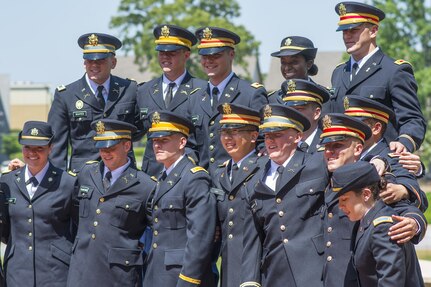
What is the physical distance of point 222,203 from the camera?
911 cm

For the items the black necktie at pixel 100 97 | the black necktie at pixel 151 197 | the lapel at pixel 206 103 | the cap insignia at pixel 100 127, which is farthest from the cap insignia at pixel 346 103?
Answer: the black necktie at pixel 100 97

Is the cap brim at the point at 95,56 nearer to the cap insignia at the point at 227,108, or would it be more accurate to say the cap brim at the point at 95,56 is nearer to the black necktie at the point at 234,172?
the cap insignia at the point at 227,108

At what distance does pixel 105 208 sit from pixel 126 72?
275 ft

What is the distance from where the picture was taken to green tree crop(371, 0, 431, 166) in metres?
49.2

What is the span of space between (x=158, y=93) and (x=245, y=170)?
1674 millimetres

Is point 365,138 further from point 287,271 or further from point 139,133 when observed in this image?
point 139,133

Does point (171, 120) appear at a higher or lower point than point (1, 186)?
higher

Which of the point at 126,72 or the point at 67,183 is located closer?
the point at 67,183

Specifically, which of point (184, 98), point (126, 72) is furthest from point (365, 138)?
point (126, 72)

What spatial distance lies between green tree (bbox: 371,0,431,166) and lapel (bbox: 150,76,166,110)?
38392 millimetres

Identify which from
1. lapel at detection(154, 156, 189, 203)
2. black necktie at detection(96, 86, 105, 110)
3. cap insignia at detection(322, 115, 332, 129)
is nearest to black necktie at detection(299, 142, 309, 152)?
cap insignia at detection(322, 115, 332, 129)

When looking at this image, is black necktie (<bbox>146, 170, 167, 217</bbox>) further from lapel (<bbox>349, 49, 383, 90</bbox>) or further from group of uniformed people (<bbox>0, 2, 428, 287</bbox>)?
lapel (<bbox>349, 49, 383, 90</bbox>)

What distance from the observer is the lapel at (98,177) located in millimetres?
9609

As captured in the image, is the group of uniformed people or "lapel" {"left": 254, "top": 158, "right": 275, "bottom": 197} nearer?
the group of uniformed people
